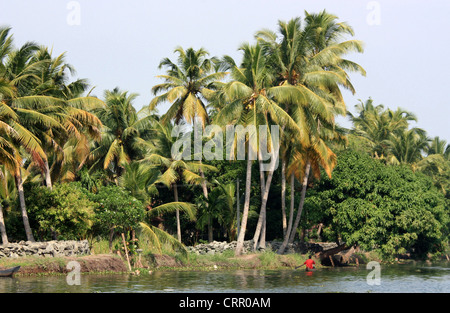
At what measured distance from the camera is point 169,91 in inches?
1551

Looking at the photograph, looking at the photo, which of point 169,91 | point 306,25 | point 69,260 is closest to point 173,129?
point 169,91

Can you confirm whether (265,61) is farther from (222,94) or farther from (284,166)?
(284,166)

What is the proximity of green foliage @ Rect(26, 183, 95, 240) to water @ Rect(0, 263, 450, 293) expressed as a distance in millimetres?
3421

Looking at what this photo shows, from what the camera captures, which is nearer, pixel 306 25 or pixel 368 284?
pixel 368 284

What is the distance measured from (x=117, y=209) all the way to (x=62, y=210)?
2.53 metres


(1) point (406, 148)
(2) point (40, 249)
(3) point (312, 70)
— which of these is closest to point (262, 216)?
(3) point (312, 70)

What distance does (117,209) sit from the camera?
28609mm

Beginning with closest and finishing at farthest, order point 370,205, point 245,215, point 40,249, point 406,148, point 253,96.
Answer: point 40,249 < point 253,96 < point 245,215 < point 370,205 < point 406,148

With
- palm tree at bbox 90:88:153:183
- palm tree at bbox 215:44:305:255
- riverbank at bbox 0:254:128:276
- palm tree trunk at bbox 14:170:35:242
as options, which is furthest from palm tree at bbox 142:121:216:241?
palm tree trunk at bbox 14:170:35:242

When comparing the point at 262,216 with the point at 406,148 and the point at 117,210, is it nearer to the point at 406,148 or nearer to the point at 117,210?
the point at 117,210

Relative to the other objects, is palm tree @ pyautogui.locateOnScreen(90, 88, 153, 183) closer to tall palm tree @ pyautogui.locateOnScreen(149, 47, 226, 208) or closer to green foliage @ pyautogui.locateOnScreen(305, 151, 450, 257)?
tall palm tree @ pyautogui.locateOnScreen(149, 47, 226, 208)

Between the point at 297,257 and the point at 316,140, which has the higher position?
the point at 316,140

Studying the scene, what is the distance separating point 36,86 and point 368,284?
61.2 feet

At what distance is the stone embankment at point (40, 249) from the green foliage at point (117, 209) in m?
1.81
